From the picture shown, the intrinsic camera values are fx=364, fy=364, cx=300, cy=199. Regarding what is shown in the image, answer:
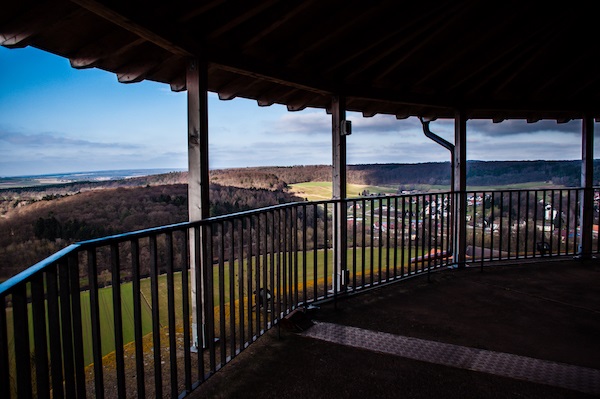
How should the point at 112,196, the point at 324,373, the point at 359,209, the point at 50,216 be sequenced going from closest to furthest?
the point at 324,373 < the point at 359,209 < the point at 50,216 < the point at 112,196

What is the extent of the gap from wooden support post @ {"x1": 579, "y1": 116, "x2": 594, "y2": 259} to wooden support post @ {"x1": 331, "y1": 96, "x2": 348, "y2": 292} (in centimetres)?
431

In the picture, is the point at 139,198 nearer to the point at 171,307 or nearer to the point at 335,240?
the point at 335,240

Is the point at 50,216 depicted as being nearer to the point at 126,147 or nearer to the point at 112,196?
the point at 112,196

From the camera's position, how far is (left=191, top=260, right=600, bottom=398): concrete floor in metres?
2.37

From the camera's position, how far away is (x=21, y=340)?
0.96 m

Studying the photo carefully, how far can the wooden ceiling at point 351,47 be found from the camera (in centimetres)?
259

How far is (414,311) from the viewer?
12.4 ft

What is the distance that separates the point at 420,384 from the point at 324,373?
646 mm

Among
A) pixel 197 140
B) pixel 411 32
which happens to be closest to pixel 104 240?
pixel 197 140

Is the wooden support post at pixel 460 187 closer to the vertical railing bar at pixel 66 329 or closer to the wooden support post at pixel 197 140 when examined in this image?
the wooden support post at pixel 197 140

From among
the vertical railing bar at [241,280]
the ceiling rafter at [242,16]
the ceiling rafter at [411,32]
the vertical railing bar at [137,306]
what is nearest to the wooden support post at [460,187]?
the ceiling rafter at [411,32]

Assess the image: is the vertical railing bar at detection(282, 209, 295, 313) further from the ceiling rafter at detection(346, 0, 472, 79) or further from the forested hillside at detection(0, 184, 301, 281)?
the ceiling rafter at detection(346, 0, 472, 79)

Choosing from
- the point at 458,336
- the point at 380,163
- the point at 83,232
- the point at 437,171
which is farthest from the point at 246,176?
the point at 458,336

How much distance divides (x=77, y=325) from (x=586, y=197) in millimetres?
7215
